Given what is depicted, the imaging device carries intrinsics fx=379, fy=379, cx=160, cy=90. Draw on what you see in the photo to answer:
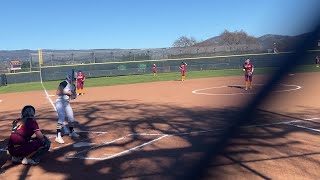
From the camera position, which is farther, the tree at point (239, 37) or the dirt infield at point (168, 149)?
the dirt infield at point (168, 149)

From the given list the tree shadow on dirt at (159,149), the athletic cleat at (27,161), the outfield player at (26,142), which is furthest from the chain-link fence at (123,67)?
the athletic cleat at (27,161)

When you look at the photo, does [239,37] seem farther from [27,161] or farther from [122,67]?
[122,67]

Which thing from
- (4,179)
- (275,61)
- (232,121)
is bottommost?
(4,179)

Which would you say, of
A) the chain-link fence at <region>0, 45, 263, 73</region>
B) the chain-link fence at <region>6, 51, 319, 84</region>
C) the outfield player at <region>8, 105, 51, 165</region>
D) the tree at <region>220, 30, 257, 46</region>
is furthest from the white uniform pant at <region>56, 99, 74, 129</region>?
the chain-link fence at <region>0, 45, 263, 73</region>

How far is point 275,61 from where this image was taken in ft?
3.80

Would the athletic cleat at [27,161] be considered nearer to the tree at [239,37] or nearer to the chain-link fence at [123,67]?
the tree at [239,37]

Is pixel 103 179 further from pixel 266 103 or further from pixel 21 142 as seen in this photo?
pixel 266 103

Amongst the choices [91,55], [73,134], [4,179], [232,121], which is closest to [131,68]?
[91,55]

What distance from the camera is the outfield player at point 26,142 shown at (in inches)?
296

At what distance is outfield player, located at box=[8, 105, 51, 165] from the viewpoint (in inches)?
296

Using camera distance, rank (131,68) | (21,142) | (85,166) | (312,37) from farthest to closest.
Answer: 1. (131,68)
2. (21,142)
3. (85,166)
4. (312,37)

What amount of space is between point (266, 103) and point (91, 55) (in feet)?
159

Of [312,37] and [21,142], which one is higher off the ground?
[312,37]

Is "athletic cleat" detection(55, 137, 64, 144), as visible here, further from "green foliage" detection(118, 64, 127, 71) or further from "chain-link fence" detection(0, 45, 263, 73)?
"green foliage" detection(118, 64, 127, 71)
